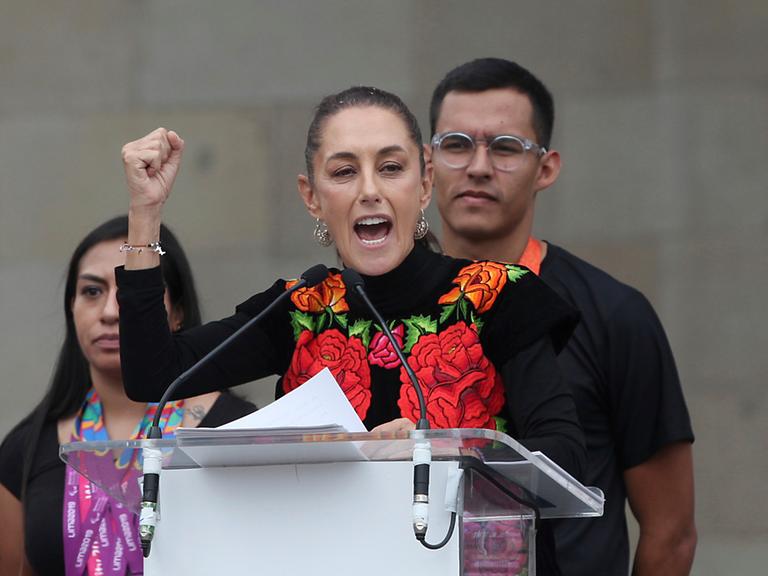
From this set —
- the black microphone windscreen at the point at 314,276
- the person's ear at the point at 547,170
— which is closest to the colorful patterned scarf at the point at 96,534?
the black microphone windscreen at the point at 314,276

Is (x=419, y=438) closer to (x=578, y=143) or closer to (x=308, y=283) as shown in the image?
(x=308, y=283)

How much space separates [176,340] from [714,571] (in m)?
3.41

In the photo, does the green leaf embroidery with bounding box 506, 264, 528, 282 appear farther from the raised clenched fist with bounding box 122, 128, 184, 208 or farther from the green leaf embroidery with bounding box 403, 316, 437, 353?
the raised clenched fist with bounding box 122, 128, 184, 208

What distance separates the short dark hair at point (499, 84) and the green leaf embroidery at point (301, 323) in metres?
1.52

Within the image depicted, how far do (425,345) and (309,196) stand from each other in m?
0.49

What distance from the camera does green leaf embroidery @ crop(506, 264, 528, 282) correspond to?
3.01 metres

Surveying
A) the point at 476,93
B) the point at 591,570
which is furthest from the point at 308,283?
the point at 476,93

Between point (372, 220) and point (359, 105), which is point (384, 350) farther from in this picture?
point (359, 105)

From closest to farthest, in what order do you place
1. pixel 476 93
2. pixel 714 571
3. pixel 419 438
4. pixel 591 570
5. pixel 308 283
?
pixel 419 438, pixel 308 283, pixel 591 570, pixel 476 93, pixel 714 571

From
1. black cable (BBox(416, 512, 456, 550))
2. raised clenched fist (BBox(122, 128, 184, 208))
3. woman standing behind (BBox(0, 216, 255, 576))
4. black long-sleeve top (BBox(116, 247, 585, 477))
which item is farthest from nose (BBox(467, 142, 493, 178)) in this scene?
black cable (BBox(416, 512, 456, 550))

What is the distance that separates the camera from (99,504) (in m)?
4.05

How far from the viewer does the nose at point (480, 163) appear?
13.9 ft

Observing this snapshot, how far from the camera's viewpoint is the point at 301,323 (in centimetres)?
309

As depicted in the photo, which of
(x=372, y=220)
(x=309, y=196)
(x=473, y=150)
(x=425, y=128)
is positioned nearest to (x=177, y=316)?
(x=473, y=150)
